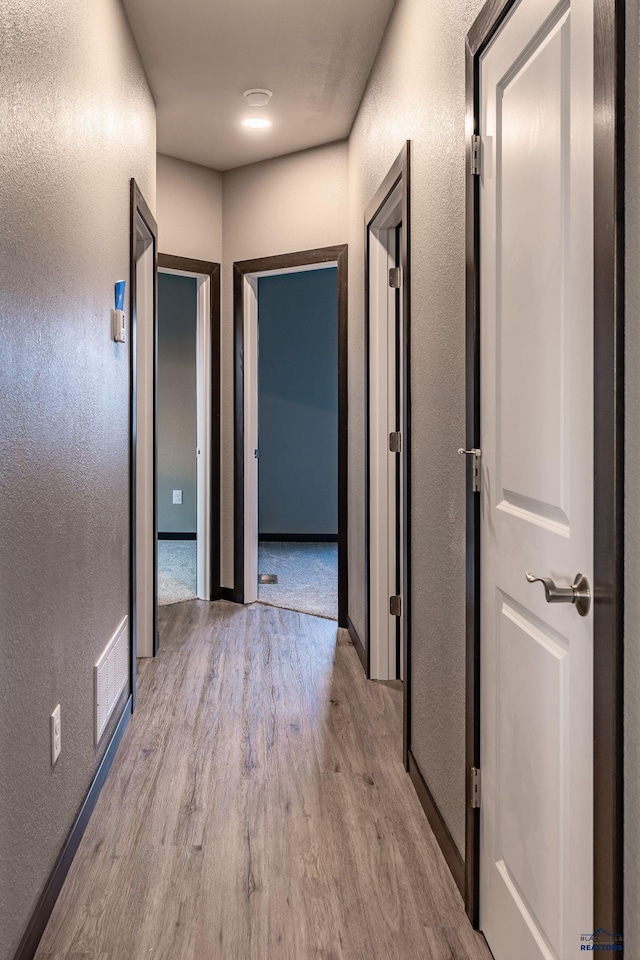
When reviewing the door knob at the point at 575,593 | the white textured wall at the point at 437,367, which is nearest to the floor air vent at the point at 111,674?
the white textured wall at the point at 437,367

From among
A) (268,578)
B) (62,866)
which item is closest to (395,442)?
(62,866)

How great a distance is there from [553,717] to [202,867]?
1.12 metres

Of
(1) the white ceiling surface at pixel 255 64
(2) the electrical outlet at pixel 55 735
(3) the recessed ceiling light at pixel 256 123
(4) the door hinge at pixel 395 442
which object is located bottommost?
(2) the electrical outlet at pixel 55 735

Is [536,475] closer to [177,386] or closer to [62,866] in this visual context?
[62,866]

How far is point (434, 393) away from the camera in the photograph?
2.14 metres

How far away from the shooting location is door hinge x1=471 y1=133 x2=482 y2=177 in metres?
1.65

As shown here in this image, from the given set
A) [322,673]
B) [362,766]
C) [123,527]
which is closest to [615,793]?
[362,766]

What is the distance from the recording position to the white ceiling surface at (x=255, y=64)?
282 cm

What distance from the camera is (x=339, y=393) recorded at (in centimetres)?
409

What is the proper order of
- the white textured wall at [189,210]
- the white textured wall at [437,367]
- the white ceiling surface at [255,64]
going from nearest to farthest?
1. the white textured wall at [437,367]
2. the white ceiling surface at [255,64]
3. the white textured wall at [189,210]

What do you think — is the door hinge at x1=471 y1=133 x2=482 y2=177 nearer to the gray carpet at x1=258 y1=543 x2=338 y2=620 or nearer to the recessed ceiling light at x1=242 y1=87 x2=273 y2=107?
the recessed ceiling light at x1=242 y1=87 x2=273 y2=107

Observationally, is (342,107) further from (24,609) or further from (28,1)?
(24,609)

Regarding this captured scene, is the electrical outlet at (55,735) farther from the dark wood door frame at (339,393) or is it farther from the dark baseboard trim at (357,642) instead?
the dark wood door frame at (339,393)

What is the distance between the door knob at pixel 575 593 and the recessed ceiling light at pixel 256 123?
3.40 metres
